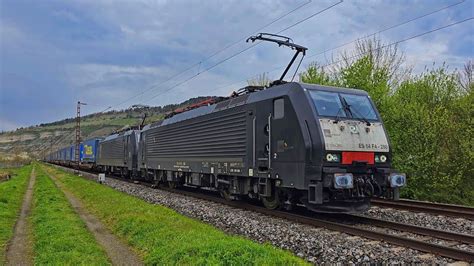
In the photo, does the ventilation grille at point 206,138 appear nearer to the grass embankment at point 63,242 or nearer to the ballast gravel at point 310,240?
the ballast gravel at point 310,240

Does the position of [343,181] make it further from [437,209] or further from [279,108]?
[437,209]

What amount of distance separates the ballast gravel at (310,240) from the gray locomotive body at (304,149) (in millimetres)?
965

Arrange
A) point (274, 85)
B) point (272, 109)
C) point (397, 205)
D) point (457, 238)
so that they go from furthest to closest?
point (397, 205) < point (274, 85) < point (272, 109) < point (457, 238)

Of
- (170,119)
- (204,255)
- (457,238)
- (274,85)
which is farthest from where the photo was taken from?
(170,119)

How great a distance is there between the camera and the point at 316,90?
1141 centimetres

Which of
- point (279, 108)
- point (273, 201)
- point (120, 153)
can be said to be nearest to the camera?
point (279, 108)

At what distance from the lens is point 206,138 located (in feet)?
53.5

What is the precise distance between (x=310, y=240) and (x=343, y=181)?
2.06 m

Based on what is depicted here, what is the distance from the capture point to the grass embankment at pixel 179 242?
6.52m

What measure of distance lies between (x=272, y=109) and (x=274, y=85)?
110cm

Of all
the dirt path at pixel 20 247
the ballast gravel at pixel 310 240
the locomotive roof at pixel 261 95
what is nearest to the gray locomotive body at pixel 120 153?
Result: the locomotive roof at pixel 261 95

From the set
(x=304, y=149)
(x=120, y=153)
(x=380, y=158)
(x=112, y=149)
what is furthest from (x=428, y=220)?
(x=112, y=149)

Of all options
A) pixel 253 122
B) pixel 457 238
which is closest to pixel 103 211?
pixel 253 122

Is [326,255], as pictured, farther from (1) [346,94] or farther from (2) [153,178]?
(2) [153,178]
